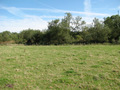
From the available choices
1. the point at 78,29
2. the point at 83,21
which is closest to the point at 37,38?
the point at 78,29

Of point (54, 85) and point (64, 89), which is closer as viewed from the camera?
point (64, 89)

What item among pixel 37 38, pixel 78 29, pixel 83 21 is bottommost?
pixel 37 38

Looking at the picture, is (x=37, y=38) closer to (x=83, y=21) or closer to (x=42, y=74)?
(x=83, y=21)

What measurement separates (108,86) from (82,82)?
38.9 inches

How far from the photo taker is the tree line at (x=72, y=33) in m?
29.1

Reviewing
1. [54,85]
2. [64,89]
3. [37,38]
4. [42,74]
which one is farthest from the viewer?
[37,38]

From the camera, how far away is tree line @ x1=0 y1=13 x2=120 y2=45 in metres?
29.1

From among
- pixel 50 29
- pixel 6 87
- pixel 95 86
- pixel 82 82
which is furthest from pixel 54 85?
pixel 50 29

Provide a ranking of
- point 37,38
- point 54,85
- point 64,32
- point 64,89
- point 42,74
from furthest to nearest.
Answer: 1. point 37,38
2. point 64,32
3. point 42,74
4. point 54,85
5. point 64,89

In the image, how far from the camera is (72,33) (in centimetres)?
3738

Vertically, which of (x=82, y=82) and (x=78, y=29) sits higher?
(x=78, y=29)

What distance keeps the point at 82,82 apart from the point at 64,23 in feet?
106

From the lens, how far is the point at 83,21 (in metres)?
37.4

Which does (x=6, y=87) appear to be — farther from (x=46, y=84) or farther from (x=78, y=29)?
(x=78, y=29)
